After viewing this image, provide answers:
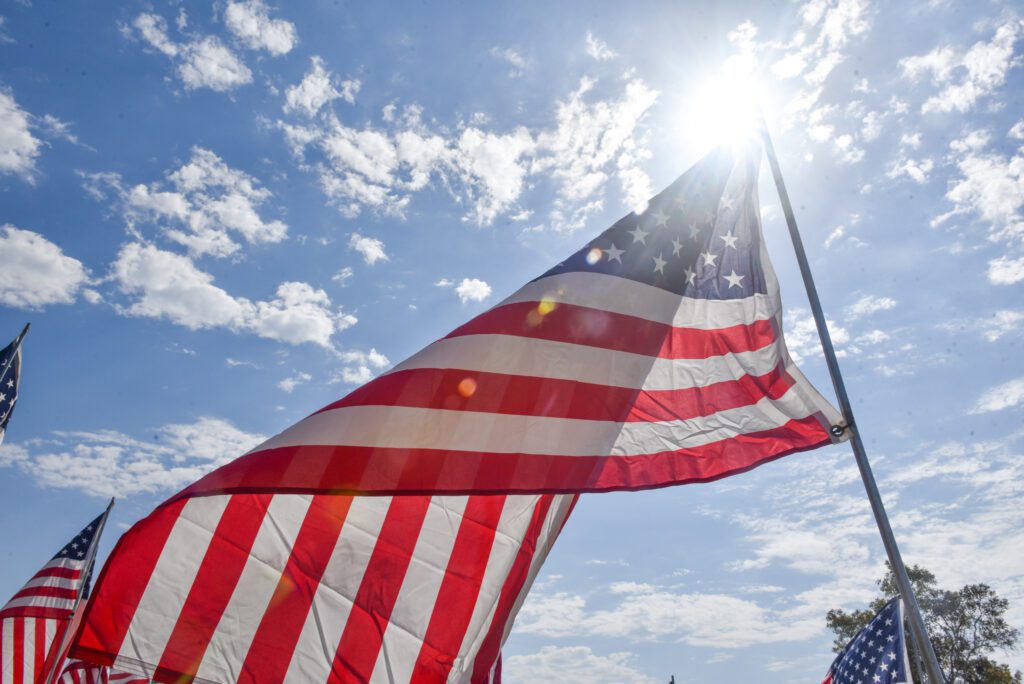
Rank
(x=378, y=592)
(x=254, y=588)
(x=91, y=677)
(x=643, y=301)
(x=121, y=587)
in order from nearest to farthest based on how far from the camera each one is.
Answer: (x=121, y=587), (x=254, y=588), (x=378, y=592), (x=643, y=301), (x=91, y=677)

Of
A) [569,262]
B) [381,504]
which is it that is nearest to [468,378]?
[381,504]

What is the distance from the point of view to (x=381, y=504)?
429cm

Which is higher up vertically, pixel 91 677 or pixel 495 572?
pixel 91 677

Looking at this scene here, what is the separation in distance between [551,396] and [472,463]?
31.8 inches

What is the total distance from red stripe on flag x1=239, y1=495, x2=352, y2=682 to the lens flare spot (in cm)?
96

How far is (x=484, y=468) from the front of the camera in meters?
4.18

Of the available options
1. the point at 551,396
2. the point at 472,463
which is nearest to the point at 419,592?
the point at 472,463

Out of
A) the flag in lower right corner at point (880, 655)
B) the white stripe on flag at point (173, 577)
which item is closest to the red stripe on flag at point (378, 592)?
the white stripe on flag at point (173, 577)

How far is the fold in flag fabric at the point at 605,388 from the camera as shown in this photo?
4.02m

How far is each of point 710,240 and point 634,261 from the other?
664mm

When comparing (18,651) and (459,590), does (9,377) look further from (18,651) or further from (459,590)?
(459,590)

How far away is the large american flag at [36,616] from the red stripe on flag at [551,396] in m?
13.8

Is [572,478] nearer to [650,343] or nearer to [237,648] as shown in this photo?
[650,343]

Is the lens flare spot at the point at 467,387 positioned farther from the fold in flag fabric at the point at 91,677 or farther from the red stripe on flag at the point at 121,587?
the fold in flag fabric at the point at 91,677
